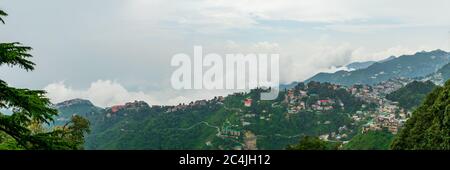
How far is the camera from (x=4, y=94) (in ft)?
28.7

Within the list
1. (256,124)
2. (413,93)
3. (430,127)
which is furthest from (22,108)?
(413,93)

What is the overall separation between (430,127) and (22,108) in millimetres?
38370

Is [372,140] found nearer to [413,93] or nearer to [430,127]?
[430,127]

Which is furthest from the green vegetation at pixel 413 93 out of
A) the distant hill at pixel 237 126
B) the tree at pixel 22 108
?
the tree at pixel 22 108

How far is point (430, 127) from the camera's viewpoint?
135 feet

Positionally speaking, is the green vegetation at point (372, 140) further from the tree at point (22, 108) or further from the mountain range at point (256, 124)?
the tree at point (22, 108)

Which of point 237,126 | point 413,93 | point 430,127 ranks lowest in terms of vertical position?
point 237,126

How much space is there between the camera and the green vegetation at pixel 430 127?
37.7 meters

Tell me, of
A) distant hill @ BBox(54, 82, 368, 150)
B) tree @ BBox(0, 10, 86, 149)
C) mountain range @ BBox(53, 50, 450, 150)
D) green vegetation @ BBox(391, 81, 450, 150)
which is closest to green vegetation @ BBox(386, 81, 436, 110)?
mountain range @ BBox(53, 50, 450, 150)

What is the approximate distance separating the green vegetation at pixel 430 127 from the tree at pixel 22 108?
31506 millimetres

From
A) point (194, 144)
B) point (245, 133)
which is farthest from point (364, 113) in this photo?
point (194, 144)

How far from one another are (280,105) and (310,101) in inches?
460
